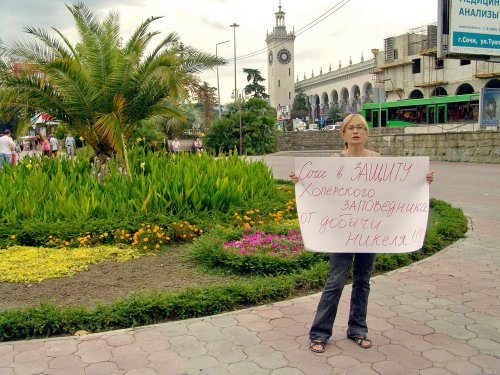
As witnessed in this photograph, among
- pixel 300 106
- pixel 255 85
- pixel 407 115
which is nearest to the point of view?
pixel 407 115

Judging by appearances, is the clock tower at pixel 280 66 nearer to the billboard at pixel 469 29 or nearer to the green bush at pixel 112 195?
the billboard at pixel 469 29

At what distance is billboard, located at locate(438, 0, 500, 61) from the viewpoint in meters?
16.8

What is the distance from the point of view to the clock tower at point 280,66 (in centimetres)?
11144

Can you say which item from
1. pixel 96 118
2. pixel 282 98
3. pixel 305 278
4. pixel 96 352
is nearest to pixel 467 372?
pixel 305 278

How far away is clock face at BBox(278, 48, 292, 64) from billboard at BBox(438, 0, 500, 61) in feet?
316

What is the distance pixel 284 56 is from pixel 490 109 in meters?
92.6

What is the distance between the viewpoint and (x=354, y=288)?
365cm

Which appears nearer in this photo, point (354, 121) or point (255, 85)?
point (354, 121)

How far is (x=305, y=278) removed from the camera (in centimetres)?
484

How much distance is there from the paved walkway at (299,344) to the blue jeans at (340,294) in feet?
0.40

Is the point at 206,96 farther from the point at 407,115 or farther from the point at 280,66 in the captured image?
the point at 280,66

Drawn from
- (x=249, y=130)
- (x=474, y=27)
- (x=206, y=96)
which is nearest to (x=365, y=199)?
(x=206, y=96)

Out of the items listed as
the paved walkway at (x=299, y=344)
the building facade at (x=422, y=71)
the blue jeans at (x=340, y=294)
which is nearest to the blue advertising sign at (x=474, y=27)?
the paved walkway at (x=299, y=344)

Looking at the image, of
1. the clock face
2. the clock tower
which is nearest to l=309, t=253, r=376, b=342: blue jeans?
the clock tower
